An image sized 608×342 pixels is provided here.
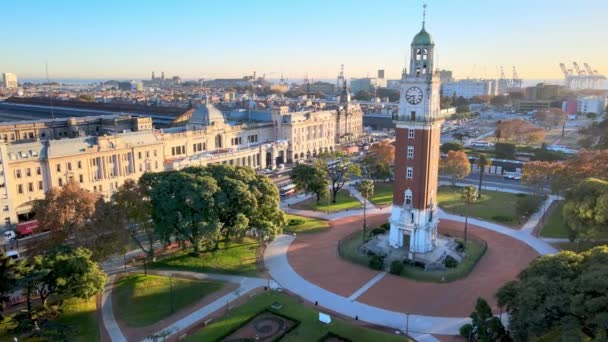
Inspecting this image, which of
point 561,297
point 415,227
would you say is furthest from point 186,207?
point 561,297

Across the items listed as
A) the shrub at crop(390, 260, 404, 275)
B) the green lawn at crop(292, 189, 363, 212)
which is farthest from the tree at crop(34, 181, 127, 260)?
the green lawn at crop(292, 189, 363, 212)

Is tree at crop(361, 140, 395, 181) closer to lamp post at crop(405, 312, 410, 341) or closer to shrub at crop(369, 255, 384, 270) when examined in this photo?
shrub at crop(369, 255, 384, 270)

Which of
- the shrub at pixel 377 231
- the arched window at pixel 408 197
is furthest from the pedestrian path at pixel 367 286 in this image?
the shrub at pixel 377 231

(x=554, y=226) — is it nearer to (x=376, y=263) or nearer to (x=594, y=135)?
(x=376, y=263)

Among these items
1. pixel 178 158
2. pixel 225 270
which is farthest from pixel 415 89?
pixel 178 158

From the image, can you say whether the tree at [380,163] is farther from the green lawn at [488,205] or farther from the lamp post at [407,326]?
the lamp post at [407,326]

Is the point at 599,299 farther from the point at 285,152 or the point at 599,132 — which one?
the point at 599,132
